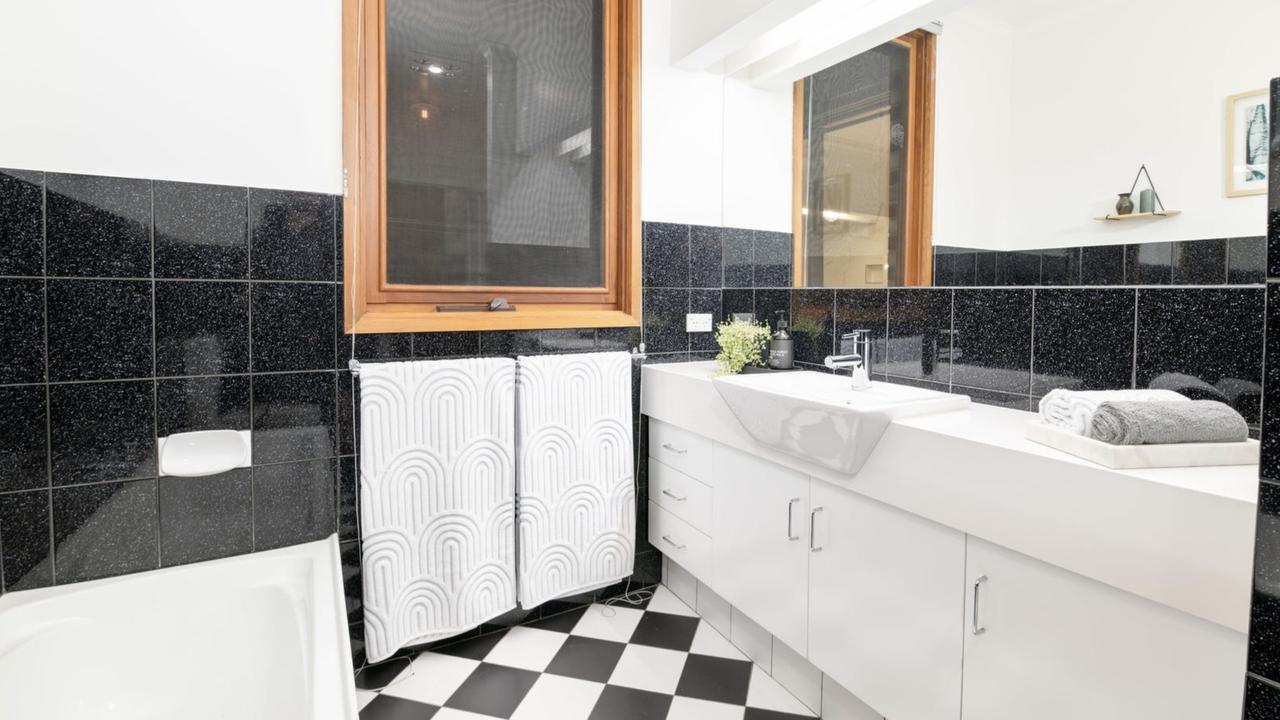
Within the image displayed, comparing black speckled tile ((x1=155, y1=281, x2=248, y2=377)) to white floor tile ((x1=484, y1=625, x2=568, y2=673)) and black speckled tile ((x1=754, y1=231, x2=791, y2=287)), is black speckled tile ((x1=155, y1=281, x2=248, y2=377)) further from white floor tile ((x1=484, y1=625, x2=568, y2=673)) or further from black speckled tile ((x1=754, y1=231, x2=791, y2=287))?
black speckled tile ((x1=754, y1=231, x2=791, y2=287))

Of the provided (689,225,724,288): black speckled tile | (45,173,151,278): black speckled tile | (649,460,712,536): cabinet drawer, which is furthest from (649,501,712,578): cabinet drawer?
(45,173,151,278): black speckled tile

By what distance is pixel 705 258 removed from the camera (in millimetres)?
2664

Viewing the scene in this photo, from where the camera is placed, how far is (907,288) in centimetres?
202

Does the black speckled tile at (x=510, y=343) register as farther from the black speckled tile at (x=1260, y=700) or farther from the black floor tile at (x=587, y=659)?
the black speckled tile at (x=1260, y=700)

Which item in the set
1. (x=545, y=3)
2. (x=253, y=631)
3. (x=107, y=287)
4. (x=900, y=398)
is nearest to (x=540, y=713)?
(x=253, y=631)

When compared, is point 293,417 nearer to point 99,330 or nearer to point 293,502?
point 293,502

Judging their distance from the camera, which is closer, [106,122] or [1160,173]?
[1160,173]

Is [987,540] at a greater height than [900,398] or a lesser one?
lesser

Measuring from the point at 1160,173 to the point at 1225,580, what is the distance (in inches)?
37.1

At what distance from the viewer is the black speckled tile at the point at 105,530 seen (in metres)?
1.68

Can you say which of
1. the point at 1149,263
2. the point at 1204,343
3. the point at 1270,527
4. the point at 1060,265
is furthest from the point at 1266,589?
the point at 1060,265

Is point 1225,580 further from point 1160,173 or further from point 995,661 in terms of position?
point 1160,173

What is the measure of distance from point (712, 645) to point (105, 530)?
6.10ft

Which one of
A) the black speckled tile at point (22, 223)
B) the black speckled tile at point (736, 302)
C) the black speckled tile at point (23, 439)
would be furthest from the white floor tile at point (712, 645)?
the black speckled tile at point (22, 223)
